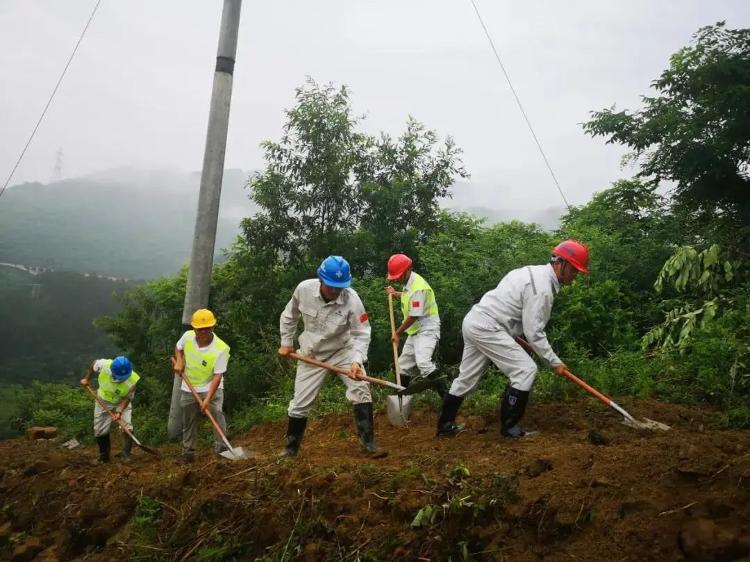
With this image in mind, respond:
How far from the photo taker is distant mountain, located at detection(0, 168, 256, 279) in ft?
191

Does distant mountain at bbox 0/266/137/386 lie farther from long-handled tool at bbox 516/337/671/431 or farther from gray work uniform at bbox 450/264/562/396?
long-handled tool at bbox 516/337/671/431

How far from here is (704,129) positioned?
10672 millimetres

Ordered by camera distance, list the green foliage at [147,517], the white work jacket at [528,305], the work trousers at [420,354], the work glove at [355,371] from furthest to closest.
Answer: the work trousers at [420,354], the work glove at [355,371], the white work jacket at [528,305], the green foliage at [147,517]

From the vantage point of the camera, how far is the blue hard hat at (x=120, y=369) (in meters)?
7.77

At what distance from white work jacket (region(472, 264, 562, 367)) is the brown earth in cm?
83

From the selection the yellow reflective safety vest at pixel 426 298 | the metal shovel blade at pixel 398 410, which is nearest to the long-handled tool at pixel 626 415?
the yellow reflective safety vest at pixel 426 298

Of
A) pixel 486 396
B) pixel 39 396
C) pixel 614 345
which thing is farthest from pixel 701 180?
pixel 39 396

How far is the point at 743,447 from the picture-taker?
12.3 feet

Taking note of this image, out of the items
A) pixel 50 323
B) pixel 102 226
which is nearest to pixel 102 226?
pixel 102 226

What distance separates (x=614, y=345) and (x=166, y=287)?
12354 mm

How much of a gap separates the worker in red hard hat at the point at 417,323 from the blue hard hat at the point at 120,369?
12.1 ft

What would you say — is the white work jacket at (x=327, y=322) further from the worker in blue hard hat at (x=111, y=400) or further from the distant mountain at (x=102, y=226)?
the distant mountain at (x=102, y=226)

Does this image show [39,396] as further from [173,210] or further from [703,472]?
[173,210]

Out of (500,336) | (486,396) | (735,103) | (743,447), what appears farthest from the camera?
(735,103)
